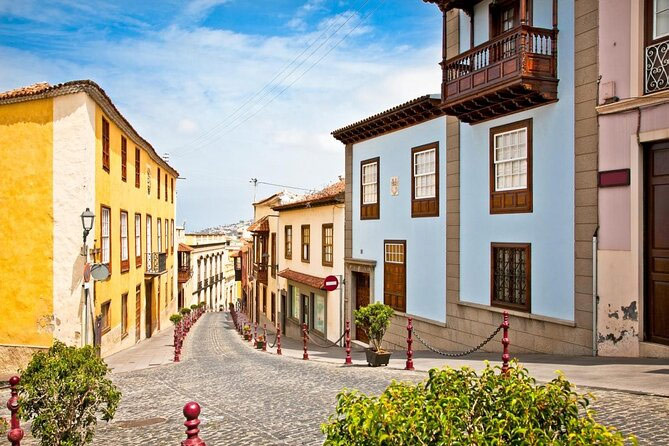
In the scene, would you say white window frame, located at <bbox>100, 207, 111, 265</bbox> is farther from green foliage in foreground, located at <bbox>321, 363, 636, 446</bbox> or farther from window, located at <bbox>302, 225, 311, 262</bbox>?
green foliage in foreground, located at <bbox>321, 363, 636, 446</bbox>

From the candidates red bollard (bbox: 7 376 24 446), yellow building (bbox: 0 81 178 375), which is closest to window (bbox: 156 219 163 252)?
yellow building (bbox: 0 81 178 375)

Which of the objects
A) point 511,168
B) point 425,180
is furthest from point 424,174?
point 511,168

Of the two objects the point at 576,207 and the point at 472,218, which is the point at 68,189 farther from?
the point at 576,207

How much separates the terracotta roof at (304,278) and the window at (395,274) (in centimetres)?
497

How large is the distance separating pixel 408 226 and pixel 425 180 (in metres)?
1.65

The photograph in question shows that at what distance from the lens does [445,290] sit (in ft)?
53.0

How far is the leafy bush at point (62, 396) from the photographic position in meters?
6.39

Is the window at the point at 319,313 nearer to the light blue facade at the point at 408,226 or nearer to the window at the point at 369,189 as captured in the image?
the light blue facade at the point at 408,226

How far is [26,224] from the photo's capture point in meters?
15.4

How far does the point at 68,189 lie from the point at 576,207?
1270cm

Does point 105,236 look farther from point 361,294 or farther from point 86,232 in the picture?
point 361,294

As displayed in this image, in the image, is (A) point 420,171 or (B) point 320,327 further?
(B) point 320,327

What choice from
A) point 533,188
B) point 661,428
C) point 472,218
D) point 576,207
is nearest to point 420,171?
point 472,218

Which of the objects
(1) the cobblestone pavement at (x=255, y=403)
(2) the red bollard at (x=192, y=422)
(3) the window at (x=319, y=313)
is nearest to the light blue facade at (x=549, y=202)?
(1) the cobblestone pavement at (x=255, y=403)
